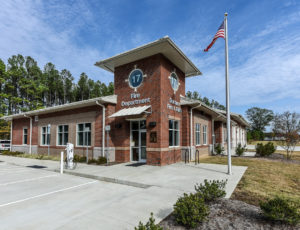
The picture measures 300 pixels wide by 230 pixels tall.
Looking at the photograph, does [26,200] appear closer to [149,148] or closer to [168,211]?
[168,211]

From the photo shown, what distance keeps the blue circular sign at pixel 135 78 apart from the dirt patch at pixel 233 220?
969 cm

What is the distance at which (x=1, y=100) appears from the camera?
3080 cm

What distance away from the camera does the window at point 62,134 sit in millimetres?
15922

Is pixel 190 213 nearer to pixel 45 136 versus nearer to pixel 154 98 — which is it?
pixel 154 98

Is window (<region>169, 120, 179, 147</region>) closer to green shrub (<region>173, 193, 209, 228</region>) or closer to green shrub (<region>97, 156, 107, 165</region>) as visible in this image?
green shrub (<region>97, 156, 107, 165</region>)

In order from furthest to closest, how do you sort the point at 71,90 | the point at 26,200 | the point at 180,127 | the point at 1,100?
the point at 71,90 → the point at 1,100 → the point at 180,127 → the point at 26,200

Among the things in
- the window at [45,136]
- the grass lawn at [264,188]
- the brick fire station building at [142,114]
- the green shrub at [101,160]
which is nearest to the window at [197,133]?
the brick fire station building at [142,114]

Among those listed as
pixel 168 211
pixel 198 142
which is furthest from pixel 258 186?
pixel 198 142

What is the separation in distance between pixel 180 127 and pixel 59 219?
421 inches

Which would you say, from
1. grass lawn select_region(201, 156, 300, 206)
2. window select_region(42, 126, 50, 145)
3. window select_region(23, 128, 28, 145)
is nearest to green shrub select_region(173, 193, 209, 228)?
grass lawn select_region(201, 156, 300, 206)

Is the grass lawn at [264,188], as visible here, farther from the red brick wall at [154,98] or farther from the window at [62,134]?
the window at [62,134]

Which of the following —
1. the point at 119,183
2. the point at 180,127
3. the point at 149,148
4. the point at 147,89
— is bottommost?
the point at 119,183

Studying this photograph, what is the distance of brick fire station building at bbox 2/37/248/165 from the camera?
454 inches

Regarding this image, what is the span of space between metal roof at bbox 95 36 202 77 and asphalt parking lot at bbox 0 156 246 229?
757 centimetres
